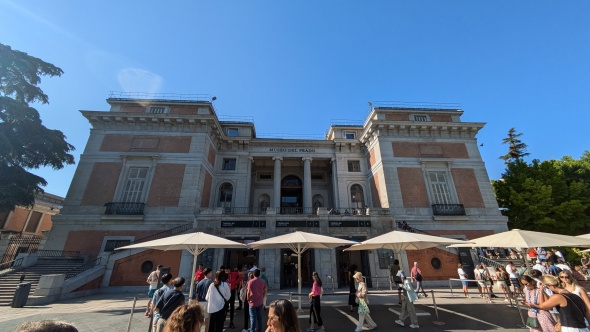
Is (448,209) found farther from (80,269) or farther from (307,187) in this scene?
(80,269)

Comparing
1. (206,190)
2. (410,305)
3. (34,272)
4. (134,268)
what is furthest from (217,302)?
(206,190)

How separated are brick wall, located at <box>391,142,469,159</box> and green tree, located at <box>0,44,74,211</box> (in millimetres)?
27900

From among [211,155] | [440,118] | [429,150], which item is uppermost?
[440,118]

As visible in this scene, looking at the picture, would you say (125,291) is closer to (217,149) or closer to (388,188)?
(217,149)

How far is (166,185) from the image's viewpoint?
66.1 ft

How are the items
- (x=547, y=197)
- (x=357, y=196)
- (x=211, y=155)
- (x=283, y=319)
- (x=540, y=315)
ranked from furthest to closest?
1. (x=357, y=196)
2. (x=211, y=155)
3. (x=547, y=197)
4. (x=540, y=315)
5. (x=283, y=319)

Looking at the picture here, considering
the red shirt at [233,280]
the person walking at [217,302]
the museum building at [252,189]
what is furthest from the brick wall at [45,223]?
the person walking at [217,302]

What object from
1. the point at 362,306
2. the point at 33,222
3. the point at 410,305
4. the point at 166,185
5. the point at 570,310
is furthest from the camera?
the point at 33,222

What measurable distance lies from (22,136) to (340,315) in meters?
24.2

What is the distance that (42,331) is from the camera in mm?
1629

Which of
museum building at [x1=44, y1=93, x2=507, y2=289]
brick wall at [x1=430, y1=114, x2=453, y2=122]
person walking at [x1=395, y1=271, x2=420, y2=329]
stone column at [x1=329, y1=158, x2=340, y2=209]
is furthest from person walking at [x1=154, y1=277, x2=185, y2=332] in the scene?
brick wall at [x1=430, y1=114, x2=453, y2=122]

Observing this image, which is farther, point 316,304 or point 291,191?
point 291,191

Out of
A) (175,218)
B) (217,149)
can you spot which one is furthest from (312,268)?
(217,149)

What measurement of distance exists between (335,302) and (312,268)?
535 cm
